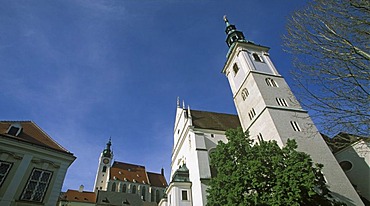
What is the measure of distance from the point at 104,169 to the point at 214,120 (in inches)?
1700

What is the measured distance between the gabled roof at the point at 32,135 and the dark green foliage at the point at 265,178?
10.0m

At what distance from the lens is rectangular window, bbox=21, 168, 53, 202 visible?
973 cm

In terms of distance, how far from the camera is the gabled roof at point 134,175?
52.2 meters

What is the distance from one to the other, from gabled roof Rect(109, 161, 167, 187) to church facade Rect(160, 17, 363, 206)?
2914 cm

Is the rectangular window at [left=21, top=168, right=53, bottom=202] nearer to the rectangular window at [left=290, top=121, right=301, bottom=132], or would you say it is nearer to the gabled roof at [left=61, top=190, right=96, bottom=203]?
the rectangular window at [left=290, top=121, right=301, bottom=132]

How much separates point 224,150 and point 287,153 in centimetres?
398

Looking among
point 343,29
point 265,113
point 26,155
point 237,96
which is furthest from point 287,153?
point 26,155

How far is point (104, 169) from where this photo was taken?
55.9 m

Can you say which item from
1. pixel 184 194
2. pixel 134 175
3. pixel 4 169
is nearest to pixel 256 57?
pixel 184 194

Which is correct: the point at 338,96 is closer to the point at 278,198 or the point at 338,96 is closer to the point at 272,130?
the point at 278,198

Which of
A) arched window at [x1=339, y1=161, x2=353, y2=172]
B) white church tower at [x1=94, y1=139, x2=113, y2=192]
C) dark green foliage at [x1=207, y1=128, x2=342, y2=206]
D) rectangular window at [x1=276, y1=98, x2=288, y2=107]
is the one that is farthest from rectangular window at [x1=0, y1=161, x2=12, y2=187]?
white church tower at [x1=94, y1=139, x2=113, y2=192]

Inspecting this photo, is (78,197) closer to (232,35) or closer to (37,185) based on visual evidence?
(37,185)

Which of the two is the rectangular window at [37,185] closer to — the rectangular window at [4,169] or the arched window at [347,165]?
the rectangular window at [4,169]

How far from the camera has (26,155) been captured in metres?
10.5
